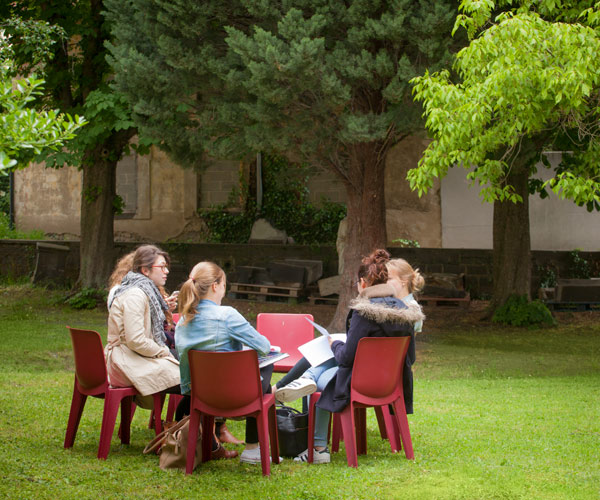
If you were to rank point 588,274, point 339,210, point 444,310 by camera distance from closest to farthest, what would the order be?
point 444,310 → point 588,274 → point 339,210

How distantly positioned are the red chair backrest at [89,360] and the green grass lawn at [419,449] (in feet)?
1.57

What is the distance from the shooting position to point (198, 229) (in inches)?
771

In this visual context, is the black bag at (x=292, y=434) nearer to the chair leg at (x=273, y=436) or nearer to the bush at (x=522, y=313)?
the chair leg at (x=273, y=436)

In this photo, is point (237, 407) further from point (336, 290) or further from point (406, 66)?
point (336, 290)

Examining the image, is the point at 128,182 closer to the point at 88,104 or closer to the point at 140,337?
the point at 88,104

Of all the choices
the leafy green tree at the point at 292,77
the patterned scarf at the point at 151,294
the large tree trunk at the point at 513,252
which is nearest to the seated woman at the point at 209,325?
the patterned scarf at the point at 151,294

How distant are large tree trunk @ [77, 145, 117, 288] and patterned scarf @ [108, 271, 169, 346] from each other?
33.1ft

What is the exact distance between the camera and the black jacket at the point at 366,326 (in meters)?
4.66

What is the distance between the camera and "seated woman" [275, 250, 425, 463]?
184 inches

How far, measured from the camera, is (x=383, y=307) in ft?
15.3

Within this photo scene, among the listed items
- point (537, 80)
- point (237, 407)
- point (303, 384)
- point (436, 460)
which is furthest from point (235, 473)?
point (537, 80)

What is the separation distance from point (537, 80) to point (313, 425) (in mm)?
4151

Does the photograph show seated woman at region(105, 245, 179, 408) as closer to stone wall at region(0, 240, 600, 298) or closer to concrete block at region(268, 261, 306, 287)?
concrete block at region(268, 261, 306, 287)

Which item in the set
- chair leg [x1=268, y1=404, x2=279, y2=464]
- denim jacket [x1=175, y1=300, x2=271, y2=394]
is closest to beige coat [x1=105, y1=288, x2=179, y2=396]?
denim jacket [x1=175, y1=300, x2=271, y2=394]
